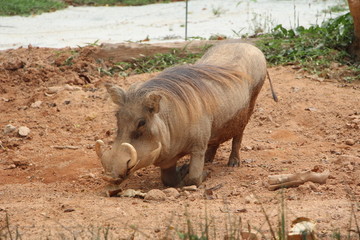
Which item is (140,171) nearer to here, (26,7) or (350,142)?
(350,142)

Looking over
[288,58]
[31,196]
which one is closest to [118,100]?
[31,196]

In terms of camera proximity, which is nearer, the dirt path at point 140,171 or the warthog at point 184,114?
the dirt path at point 140,171

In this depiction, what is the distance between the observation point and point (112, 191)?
4.58 meters

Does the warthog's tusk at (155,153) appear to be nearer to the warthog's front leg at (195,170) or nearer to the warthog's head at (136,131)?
the warthog's head at (136,131)

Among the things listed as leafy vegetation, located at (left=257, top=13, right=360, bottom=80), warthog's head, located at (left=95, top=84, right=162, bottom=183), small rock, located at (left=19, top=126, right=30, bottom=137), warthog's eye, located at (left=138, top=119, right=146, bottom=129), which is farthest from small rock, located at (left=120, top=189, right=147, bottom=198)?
leafy vegetation, located at (left=257, top=13, right=360, bottom=80)

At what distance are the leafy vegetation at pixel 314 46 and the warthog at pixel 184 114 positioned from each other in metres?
2.47

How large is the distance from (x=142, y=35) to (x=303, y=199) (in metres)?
6.35

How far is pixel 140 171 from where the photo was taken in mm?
5602

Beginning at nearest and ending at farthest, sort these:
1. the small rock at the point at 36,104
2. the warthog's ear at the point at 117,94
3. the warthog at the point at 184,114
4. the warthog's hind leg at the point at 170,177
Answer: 1. the warthog at the point at 184,114
2. the warthog's ear at the point at 117,94
3. the warthog's hind leg at the point at 170,177
4. the small rock at the point at 36,104

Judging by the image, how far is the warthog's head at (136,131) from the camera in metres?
4.34

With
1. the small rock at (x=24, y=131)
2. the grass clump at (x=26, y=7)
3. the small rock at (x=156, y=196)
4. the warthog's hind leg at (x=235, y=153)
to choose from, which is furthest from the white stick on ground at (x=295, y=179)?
the grass clump at (x=26, y=7)

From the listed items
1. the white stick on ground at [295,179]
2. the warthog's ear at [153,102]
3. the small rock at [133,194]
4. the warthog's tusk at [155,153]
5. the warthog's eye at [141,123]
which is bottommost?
the small rock at [133,194]

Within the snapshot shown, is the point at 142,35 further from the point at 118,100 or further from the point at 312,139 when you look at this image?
the point at 118,100

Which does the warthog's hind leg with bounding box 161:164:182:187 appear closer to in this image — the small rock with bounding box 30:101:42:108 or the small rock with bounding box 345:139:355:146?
the small rock with bounding box 345:139:355:146
